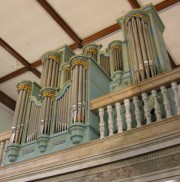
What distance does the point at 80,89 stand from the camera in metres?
5.95

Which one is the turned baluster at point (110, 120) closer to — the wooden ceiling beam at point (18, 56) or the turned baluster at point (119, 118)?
the turned baluster at point (119, 118)

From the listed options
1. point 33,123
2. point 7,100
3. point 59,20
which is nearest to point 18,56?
point 59,20

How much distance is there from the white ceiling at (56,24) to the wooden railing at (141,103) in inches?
160

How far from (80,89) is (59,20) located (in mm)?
3871

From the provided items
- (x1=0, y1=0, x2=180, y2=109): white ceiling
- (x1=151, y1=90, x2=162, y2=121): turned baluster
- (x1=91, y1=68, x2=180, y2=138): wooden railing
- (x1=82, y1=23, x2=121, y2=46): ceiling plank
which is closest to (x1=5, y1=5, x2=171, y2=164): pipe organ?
(x1=91, y1=68, x2=180, y2=138): wooden railing

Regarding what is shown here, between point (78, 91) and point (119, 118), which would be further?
point (78, 91)

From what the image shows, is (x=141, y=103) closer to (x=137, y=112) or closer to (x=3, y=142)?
(x=137, y=112)

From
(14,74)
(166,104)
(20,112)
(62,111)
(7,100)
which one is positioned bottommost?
(166,104)

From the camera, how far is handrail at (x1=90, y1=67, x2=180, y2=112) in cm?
499

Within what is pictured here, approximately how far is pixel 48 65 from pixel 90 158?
337 centimetres

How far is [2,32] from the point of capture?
31.2 ft

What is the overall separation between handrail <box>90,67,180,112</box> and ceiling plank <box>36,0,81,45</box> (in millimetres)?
4245

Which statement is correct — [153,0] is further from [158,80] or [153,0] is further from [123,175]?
[123,175]

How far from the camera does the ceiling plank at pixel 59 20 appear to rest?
8.81 m
